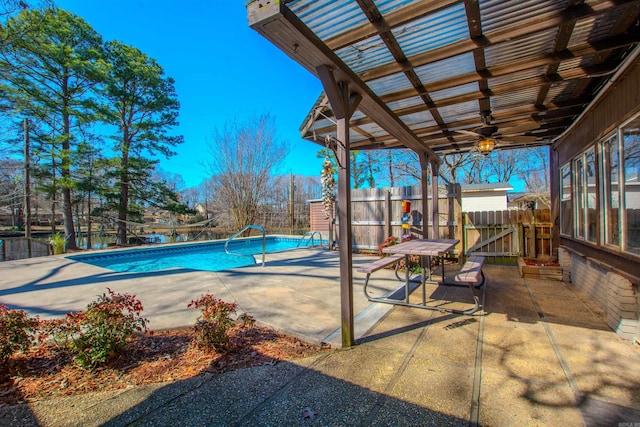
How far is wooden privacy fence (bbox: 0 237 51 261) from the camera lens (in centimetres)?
823

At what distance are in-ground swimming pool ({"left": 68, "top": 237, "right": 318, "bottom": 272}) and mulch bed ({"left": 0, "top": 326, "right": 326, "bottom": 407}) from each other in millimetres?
5150

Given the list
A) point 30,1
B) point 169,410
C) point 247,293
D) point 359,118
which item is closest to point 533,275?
point 359,118

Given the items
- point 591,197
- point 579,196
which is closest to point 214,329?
point 591,197

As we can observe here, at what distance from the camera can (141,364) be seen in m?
2.19

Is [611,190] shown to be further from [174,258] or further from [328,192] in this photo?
[174,258]

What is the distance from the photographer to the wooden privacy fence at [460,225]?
594cm

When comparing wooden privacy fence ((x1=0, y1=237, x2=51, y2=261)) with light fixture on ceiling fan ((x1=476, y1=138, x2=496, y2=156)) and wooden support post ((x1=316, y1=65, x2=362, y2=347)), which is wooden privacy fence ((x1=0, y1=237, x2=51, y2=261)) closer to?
wooden support post ((x1=316, y1=65, x2=362, y2=347))

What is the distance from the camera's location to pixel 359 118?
4.30m

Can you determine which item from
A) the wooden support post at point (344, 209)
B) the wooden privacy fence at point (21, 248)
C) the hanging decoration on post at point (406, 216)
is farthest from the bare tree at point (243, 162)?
the wooden support post at point (344, 209)

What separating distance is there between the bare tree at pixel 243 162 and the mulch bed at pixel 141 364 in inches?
462

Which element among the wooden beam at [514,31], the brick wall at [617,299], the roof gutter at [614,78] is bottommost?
the brick wall at [617,299]

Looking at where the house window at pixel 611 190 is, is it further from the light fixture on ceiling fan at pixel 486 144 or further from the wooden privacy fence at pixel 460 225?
the wooden privacy fence at pixel 460 225

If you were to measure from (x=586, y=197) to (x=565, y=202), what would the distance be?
52.3 inches

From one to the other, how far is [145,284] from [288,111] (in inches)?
500
